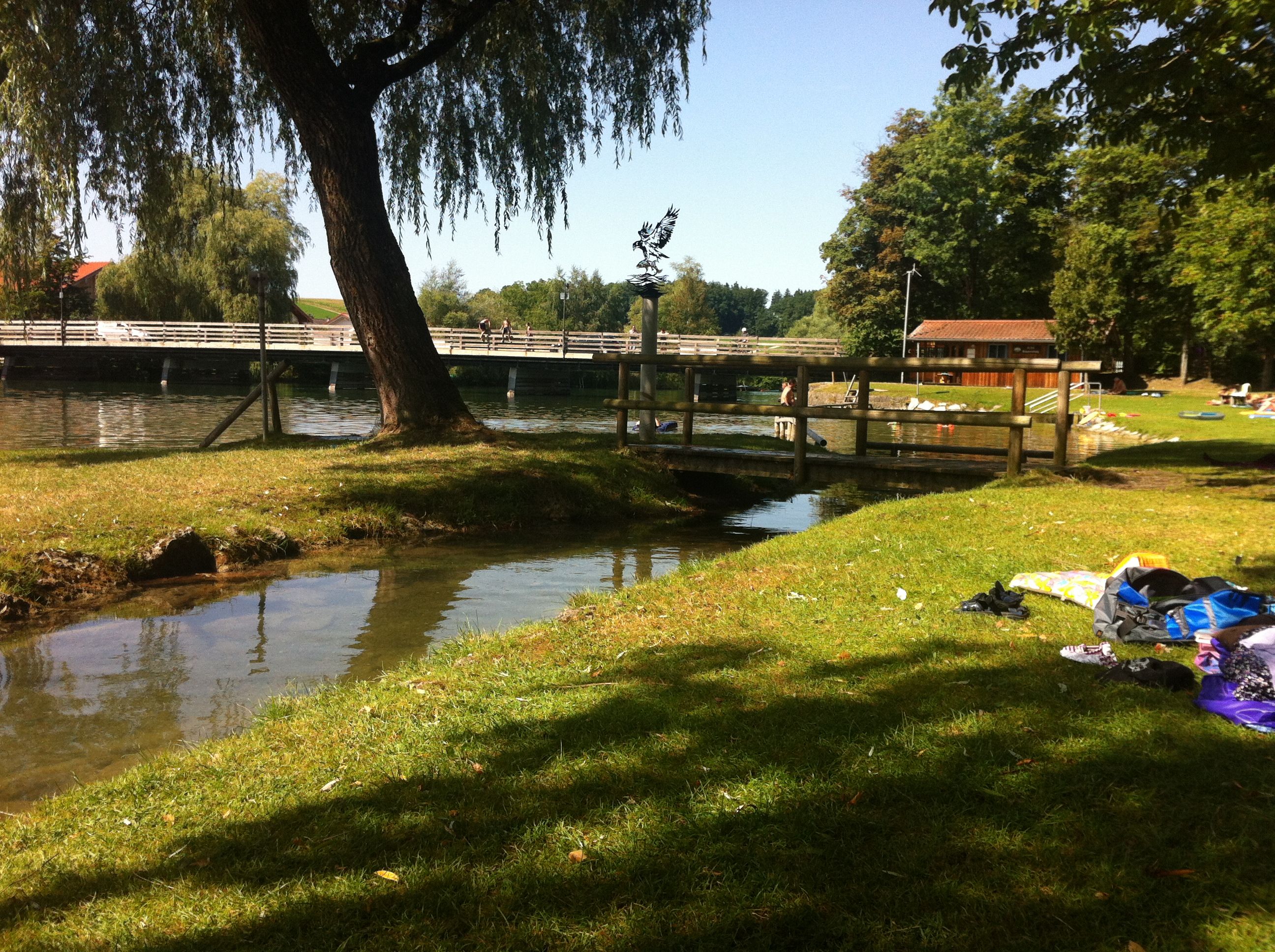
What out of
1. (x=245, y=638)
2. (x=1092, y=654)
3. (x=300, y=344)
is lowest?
(x=245, y=638)

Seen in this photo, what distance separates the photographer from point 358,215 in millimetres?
14570

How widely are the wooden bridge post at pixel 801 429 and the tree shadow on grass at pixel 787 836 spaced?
8319 mm

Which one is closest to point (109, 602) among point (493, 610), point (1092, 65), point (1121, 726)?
point (493, 610)

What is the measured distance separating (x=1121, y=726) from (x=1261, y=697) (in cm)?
64

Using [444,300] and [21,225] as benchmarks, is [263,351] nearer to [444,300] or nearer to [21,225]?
[21,225]

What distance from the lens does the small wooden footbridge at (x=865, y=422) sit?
11203 millimetres

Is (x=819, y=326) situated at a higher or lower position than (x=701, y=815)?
higher

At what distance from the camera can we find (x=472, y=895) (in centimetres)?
305

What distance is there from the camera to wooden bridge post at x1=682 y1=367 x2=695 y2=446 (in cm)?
1453

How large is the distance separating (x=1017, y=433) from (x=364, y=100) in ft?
34.5

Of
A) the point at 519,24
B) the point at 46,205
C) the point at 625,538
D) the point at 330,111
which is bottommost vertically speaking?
the point at 625,538

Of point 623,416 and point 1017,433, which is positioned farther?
point 623,416

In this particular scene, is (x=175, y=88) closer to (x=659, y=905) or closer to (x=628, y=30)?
(x=628, y=30)

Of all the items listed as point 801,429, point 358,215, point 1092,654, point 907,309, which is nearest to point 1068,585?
point 1092,654
